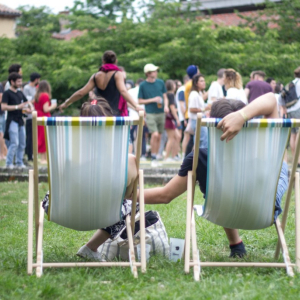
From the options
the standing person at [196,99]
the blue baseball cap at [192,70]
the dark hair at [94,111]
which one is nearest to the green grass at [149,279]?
the dark hair at [94,111]

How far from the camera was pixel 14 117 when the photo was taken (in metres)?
11.7

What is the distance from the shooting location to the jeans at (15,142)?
11430 mm

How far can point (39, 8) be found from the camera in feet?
149

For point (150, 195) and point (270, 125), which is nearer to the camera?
point (270, 125)

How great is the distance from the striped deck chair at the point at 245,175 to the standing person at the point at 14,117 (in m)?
8.05

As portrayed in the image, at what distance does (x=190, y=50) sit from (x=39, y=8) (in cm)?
2411

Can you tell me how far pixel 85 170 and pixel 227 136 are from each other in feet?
2.76

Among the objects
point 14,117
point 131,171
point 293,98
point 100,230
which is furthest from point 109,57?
point 131,171

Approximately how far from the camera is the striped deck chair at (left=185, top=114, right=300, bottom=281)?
12.0 feet

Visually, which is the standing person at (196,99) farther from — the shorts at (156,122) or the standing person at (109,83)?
the shorts at (156,122)

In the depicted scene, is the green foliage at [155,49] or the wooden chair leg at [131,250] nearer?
the wooden chair leg at [131,250]

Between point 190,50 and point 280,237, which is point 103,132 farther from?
point 190,50

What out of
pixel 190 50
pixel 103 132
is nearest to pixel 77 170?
pixel 103 132

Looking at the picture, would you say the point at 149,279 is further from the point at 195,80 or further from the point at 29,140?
the point at 29,140
